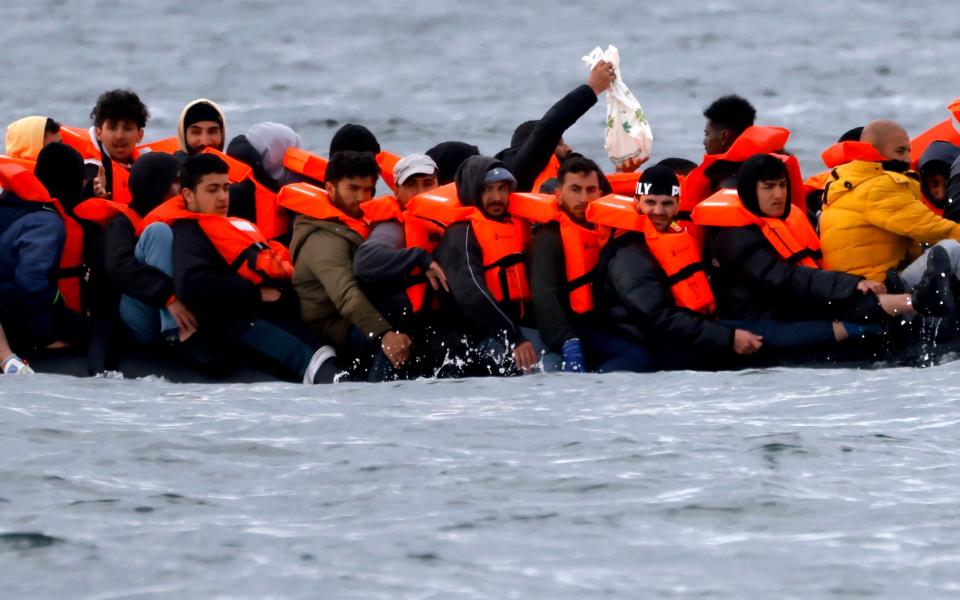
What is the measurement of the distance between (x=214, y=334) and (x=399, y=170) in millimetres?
1293

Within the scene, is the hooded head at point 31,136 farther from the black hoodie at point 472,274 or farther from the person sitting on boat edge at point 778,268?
the person sitting on boat edge at point 778,268

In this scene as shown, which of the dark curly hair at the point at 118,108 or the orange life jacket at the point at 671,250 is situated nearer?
the orange life jacket at the point at 671,250

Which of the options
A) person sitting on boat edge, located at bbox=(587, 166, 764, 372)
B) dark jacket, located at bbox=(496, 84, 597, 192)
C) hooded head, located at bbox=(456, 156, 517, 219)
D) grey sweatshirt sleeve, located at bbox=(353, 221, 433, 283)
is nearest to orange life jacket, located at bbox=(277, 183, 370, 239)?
grey sweatshirt sleeve, located at bbox=(353, 221, 433, 283)

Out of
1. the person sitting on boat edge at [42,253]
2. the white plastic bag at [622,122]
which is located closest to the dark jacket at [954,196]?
the white plastic bag at [622,122]

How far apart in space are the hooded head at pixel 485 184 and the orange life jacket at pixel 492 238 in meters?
0.04

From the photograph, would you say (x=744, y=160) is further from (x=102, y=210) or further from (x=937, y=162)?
(x=102, y=210)

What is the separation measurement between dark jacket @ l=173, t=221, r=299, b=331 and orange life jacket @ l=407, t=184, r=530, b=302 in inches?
35.0

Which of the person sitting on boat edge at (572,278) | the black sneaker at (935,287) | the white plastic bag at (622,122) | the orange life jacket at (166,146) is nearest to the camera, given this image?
the black sneaker at (935,287)

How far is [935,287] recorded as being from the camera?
29.4 ft

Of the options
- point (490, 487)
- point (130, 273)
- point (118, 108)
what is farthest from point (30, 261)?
point (490, 487)

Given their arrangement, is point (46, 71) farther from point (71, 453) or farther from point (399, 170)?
point (71, 453)

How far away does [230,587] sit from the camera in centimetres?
560

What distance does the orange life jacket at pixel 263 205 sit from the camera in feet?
33.1

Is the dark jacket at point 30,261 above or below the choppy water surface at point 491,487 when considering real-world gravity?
above
